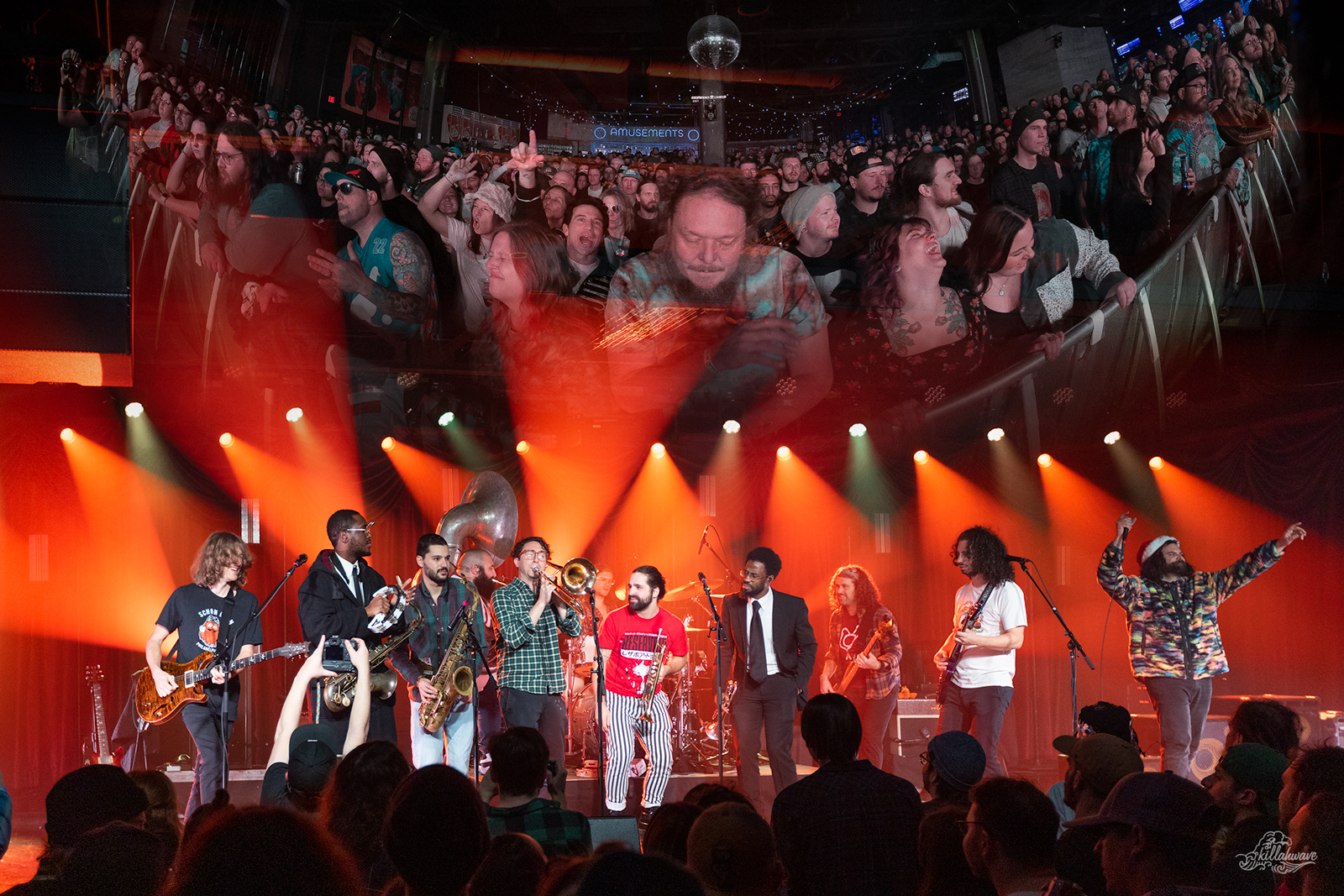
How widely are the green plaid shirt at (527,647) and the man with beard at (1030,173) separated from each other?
6.06m

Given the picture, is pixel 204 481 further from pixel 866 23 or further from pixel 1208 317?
pixel 1208 317

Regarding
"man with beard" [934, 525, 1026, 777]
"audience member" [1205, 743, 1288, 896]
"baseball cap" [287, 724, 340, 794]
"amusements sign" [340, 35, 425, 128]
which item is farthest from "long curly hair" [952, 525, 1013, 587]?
"amusements sign" [340, 35, 425, 128]

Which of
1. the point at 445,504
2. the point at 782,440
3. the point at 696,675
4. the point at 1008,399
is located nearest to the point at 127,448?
the point at 445,504

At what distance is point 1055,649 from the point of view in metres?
11.7

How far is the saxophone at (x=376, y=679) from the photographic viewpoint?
536 centimetres

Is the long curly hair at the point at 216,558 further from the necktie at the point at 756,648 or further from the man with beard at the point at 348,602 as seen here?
the necktie at the point at 756,648

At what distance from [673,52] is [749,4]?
2.65 ft

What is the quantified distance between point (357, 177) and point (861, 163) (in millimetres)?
4544

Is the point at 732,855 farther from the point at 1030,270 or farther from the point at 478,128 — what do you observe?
the point at 1030,270

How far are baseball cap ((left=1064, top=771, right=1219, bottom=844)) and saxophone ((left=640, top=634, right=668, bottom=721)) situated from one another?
435 centimetres

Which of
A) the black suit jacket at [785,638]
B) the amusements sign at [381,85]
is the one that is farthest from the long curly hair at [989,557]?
the amusements sign at [381,85]

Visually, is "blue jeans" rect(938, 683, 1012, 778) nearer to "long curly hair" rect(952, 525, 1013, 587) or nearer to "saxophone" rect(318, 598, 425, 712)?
"long curly hair" rect(952, 525, 1013, 587)

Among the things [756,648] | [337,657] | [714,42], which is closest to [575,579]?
[756,648]

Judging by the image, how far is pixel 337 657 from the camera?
526 centimetres
